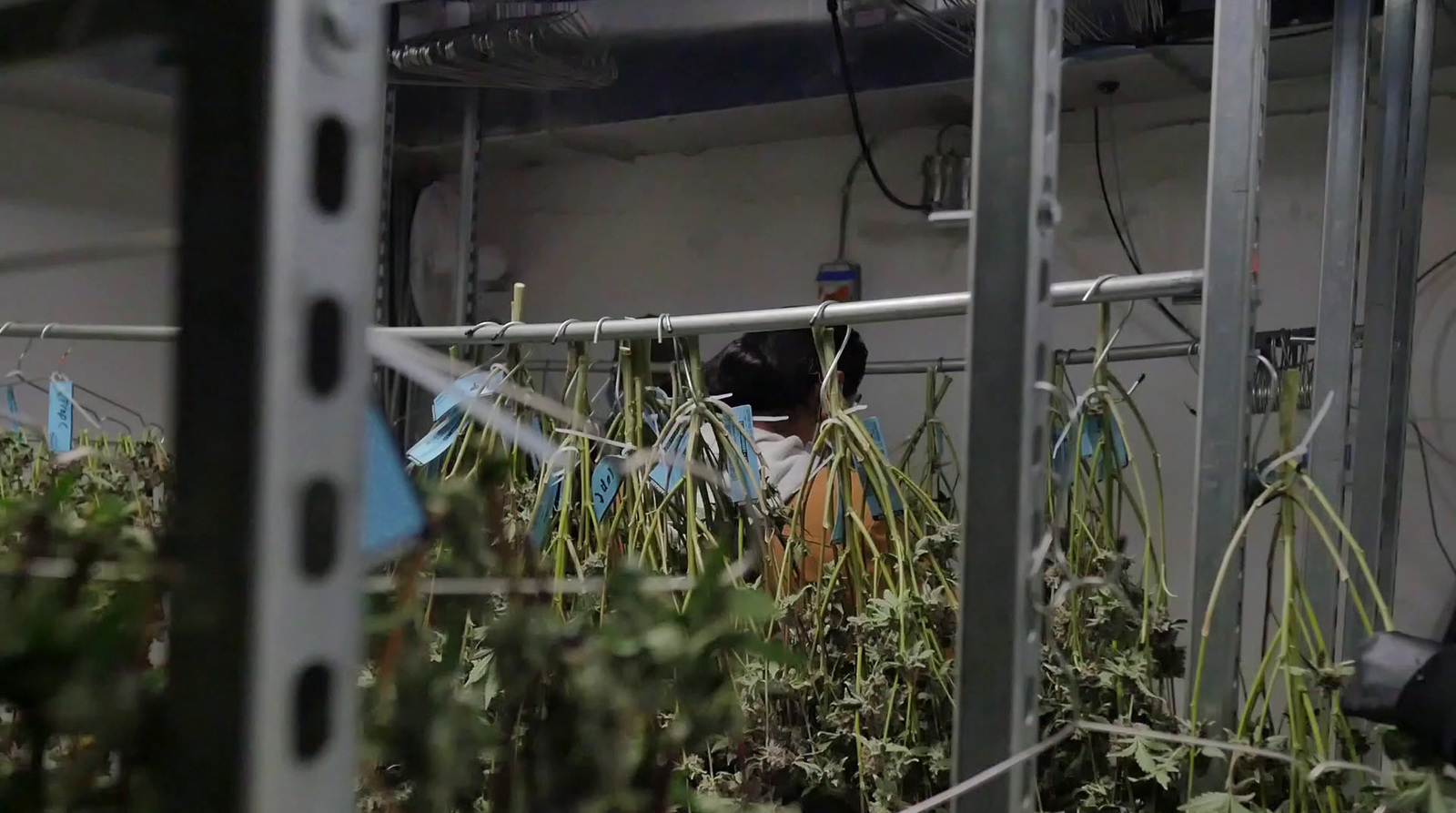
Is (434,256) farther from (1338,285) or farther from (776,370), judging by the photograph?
(1338,285)

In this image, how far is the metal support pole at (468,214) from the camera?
2654 mm

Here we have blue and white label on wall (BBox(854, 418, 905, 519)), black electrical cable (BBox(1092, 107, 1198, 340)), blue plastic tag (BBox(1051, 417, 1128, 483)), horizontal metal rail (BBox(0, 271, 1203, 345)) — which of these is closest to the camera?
horizontal metal rail (BBox(0, 271, 1203, 345))

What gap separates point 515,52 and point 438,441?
48.7 inches

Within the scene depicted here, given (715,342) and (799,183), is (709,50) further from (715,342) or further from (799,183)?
(715,342)

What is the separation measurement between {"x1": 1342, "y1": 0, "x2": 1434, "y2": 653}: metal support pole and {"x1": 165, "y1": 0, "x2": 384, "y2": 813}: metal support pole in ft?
4.23

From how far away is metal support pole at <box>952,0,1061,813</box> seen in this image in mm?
507

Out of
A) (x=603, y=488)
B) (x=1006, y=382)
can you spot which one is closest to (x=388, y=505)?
(x=1006, y=382)

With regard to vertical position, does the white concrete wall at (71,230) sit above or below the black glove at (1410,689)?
above

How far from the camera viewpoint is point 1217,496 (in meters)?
0.82

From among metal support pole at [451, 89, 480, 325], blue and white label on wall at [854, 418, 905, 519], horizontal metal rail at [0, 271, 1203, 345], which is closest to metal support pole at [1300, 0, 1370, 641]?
horizontal metal rail at [0, 271, 1203, 345]

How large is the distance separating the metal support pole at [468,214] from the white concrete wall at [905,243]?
45cm

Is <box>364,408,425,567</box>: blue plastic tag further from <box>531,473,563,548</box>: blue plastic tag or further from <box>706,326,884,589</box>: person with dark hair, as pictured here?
<box>706,326,884,589</box>: person with dark hair

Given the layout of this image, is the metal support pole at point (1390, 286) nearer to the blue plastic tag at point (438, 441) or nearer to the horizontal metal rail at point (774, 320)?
the horizontal metal rail at point (774, 320)

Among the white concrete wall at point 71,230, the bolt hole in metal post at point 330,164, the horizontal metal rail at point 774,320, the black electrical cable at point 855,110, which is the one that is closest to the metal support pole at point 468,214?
the white concrete wall at point 71,230
